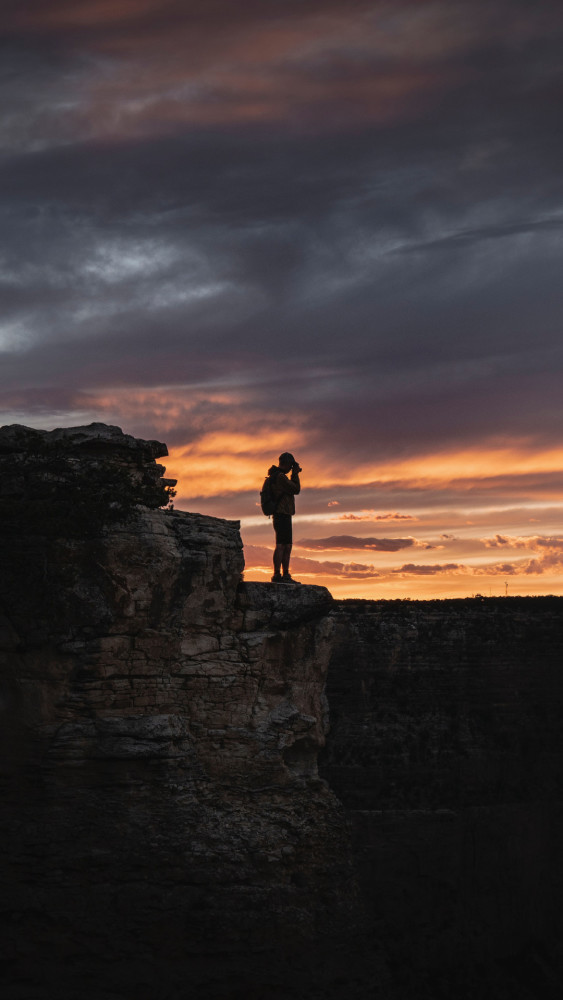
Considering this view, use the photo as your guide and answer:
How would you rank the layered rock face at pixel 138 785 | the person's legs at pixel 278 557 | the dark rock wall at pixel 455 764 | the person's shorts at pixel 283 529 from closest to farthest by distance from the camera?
the layered rock face at pixel 138 785
the person's legs at pixel 278 557
the person's shorts at pixel 283 529
the dark rock wall at pixel 455 764

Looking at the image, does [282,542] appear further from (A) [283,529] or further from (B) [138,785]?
(B) [138,785]

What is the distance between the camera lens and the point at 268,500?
18797 millimetres

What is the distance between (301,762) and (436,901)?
328 inches

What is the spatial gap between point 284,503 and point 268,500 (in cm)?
33

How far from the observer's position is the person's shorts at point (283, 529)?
1878 centimetres

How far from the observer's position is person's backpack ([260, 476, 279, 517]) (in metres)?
18.7

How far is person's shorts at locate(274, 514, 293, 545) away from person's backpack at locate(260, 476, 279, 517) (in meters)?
0.18

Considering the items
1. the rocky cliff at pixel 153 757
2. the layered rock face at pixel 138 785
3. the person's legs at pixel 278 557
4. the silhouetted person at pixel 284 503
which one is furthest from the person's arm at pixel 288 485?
the layered rock face at pixel 138 785

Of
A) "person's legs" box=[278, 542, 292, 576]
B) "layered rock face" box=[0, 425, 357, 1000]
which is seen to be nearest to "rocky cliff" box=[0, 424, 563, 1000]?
"layered rock face" box=[0, 425, 357, 1000]

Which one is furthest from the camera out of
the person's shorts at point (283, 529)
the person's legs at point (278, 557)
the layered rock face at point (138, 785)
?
the person's shorts at point (283, 529)

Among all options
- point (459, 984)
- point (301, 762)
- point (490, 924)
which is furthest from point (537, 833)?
point (301, 762)

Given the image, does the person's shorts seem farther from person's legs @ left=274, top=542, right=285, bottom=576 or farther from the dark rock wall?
the dark rock wall

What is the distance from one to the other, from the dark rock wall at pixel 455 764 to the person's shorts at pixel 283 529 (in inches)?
334

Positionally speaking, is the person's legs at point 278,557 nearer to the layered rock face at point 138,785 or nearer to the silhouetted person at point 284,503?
the silhouetted person at point 284,503
